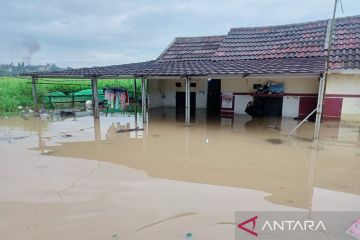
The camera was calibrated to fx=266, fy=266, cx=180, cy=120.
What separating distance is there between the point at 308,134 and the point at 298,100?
12.6ft

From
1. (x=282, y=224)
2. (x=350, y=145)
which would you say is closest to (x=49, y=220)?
(x=282, y=224)

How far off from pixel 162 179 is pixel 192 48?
12.6 meters

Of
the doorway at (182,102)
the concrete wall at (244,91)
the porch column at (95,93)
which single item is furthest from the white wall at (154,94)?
the porch column at (95,93)

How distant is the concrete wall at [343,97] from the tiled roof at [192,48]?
6.48 metres

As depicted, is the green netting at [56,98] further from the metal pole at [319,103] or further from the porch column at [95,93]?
the metal pole at [319,103]

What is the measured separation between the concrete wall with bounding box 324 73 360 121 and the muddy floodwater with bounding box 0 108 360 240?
67.4 inches

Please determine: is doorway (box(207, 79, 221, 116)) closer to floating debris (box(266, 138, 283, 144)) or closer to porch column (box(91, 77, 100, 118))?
porch column (box(91, 77, 100, 118))

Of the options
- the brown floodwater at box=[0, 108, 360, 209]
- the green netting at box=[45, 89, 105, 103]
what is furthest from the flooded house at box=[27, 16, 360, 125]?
the green netting at box=[45, 89, 105, 103]

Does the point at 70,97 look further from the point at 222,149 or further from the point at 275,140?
the point at 275,140

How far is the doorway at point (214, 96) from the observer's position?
636 inches

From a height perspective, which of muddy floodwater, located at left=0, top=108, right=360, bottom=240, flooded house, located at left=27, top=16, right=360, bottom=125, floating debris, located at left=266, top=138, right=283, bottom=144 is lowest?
muddy floodwater, located at left=0, top=108, right=360, bottom=240

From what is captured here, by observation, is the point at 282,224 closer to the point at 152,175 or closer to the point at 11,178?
the point at 152,175

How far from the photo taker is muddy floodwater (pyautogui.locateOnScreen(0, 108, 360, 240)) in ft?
13.0

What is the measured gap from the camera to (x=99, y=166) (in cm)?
647
